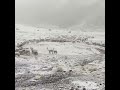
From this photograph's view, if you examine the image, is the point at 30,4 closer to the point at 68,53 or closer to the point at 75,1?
the point at 75,1

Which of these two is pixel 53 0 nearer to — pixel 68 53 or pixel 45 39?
pixel 45 39

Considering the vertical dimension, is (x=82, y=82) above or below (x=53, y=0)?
below

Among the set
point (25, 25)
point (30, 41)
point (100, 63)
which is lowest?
point (100, 63)

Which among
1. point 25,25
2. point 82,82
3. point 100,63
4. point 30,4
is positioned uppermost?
point 30,4
